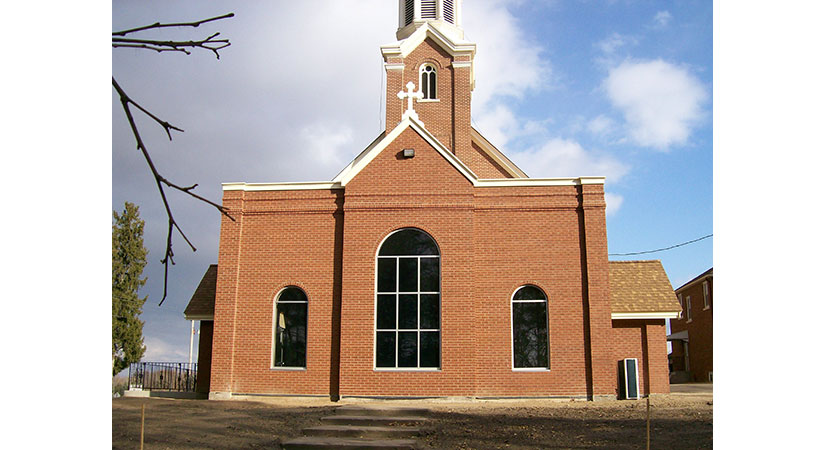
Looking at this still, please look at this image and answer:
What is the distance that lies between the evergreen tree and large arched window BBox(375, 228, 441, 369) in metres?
6.77

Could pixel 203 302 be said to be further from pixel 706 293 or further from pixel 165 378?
pixel 706 293

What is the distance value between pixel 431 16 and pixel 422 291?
10829 mm

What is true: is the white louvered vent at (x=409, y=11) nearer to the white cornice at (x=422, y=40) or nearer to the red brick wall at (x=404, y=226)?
the white cornice at (x=422, y=40)

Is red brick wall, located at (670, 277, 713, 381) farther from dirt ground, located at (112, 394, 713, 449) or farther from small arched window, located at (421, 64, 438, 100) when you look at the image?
small arched window, located at (421, 64, 438, 100)

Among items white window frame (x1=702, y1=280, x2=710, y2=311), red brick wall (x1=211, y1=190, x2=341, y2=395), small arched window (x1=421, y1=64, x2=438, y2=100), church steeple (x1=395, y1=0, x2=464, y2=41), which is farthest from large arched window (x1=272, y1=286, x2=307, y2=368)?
white window frame (x1=702, y1=280, x2=710, y2=311)

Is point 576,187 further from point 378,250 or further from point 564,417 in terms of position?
point 564,417

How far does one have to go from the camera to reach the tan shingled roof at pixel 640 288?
17.2 metres

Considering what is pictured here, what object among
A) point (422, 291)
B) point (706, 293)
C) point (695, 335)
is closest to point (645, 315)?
point (422, 291)

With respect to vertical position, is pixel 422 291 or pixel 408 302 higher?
A: pixel 422 291

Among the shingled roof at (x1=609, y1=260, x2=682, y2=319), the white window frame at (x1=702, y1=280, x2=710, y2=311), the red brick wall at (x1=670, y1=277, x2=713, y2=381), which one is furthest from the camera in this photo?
the white window frame at (x1=702, y1=280, x2=710, y2=311)

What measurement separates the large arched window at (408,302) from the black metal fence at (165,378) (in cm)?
610

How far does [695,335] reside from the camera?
3164 cm

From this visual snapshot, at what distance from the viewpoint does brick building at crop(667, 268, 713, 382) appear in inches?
1152

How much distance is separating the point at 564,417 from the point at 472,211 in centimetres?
589
